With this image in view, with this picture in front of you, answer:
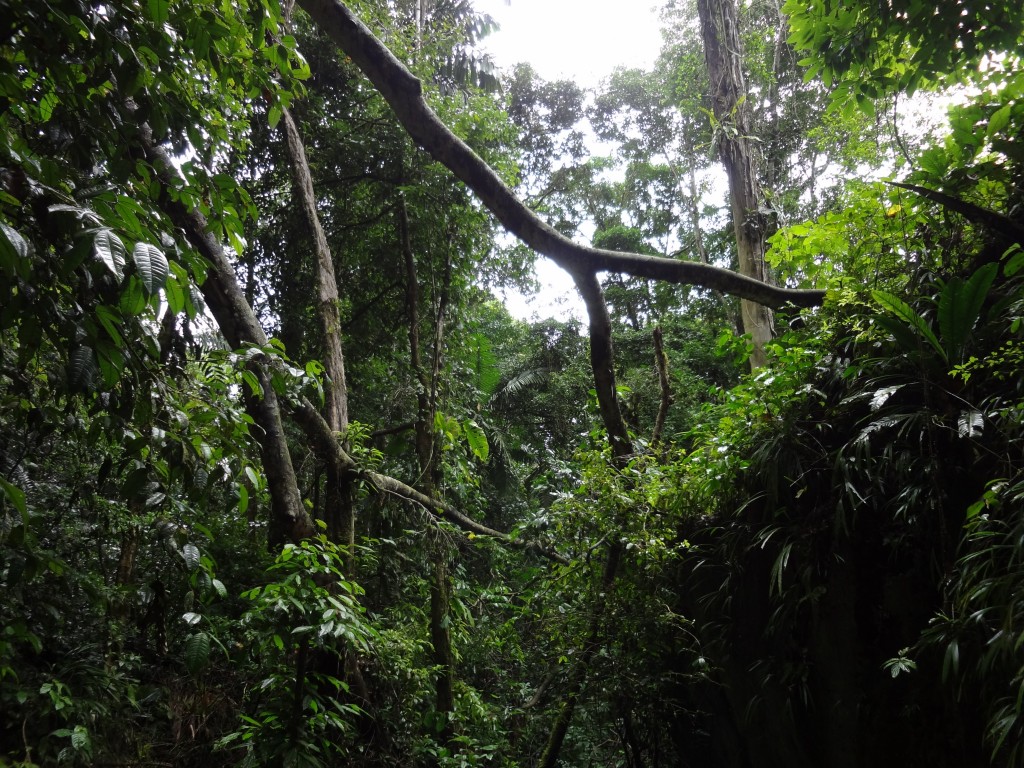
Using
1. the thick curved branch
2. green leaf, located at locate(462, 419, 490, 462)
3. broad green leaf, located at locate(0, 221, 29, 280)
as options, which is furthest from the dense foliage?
the thick curved branch

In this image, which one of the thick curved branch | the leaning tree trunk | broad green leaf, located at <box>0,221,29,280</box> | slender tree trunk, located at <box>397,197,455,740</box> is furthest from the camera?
the leaning tree trunk

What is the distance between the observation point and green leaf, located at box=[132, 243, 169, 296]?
1.33m

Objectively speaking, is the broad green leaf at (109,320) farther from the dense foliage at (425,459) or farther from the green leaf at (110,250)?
the green leaf at (110,250)

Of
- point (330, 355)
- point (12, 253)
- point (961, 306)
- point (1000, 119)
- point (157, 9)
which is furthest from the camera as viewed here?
point (330, 355)

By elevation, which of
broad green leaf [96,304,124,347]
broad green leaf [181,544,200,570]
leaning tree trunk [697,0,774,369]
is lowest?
broad green leaf [181,544,200,570]

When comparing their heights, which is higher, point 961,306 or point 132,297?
point 961,306

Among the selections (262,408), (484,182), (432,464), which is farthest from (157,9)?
(432,464)

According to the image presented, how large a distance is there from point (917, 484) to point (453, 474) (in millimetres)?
3550

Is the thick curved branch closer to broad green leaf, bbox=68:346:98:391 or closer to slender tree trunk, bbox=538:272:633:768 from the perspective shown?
slender tree trunk, bbox=538:272:633:768

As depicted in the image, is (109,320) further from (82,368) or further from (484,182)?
(484,182)

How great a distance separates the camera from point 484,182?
3201 mm

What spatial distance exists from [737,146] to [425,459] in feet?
13.3

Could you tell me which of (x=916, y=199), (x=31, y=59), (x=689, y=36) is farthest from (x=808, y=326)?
(x=689, y=36)

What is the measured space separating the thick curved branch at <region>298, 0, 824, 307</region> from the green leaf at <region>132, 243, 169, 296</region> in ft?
6.31
